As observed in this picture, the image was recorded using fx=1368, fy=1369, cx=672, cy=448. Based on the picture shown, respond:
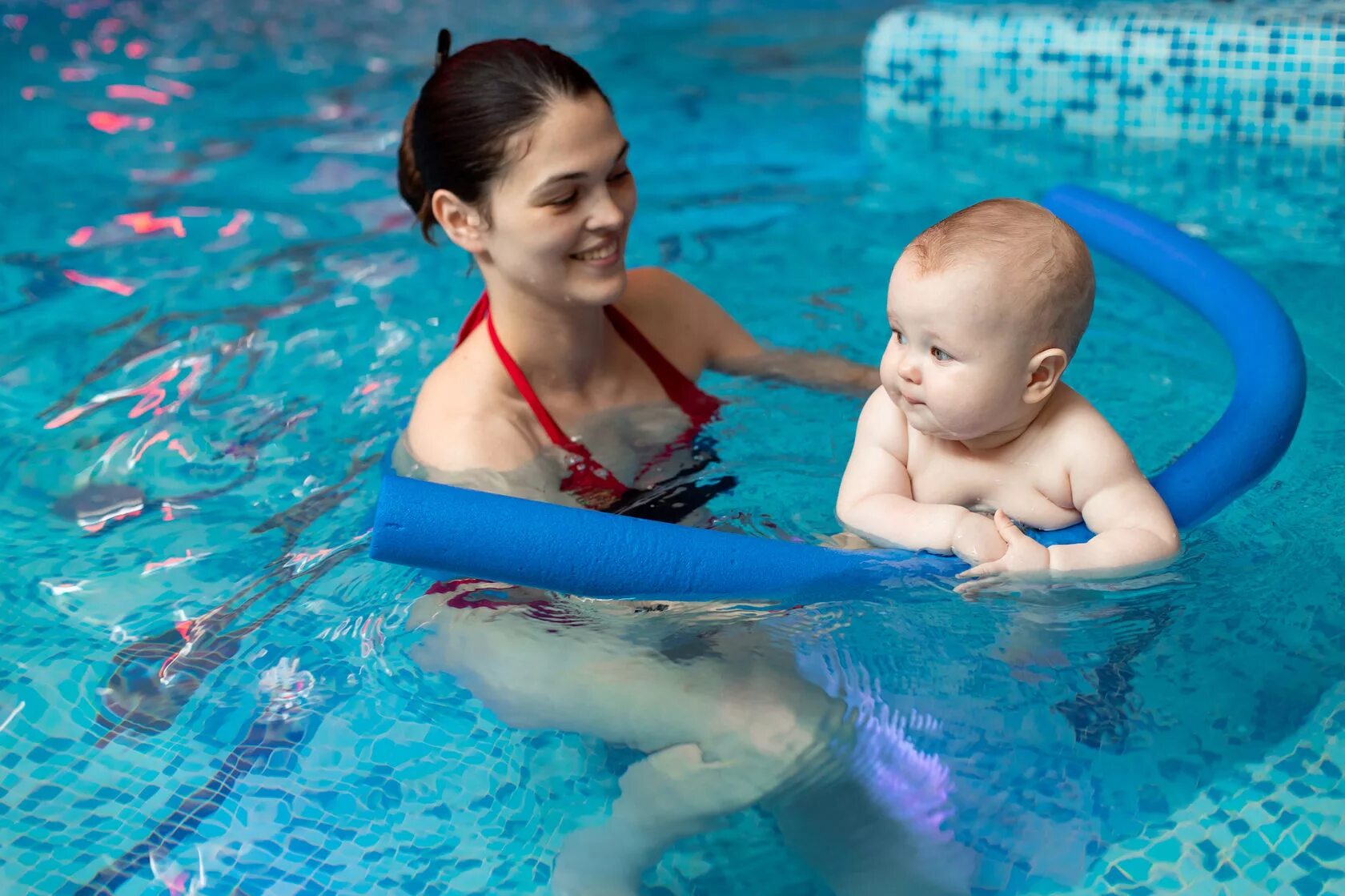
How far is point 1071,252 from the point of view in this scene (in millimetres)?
2293

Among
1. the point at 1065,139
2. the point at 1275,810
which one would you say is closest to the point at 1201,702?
the point at 1275,810

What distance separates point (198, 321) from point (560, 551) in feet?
9.35

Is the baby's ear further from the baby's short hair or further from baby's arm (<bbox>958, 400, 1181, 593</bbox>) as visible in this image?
baby's arm (<bbox>958, 400, 1181, 593</bbox>)

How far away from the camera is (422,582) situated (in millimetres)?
2992

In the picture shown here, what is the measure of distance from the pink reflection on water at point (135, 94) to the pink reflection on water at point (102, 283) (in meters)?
2.69

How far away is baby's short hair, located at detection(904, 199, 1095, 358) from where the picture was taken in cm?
226

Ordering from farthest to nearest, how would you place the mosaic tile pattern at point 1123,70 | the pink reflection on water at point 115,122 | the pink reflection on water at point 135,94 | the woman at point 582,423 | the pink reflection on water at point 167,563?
the pink reflection on water at point 135,94 < the pink reflection on water at point 115,122 < the mosaic tile pattern at point 1123,70 < the pink reflection on water at point 167,563 < the woman at point 582,423

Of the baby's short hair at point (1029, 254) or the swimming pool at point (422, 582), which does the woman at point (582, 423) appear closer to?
the swimming pool at point (422, 582)

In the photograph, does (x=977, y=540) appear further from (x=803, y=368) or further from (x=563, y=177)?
(x=803, y=368)

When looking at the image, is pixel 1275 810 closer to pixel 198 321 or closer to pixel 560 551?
pixel 560 551

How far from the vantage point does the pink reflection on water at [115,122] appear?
7.09 meters

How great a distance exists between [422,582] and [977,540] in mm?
1229

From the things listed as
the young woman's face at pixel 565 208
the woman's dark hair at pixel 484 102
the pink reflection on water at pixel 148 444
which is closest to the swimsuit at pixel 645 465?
the young woman's face at pixel 565 208

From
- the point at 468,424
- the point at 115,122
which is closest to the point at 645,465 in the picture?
the point at 468,424
